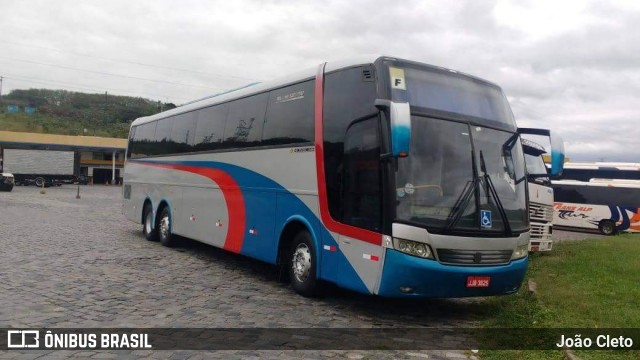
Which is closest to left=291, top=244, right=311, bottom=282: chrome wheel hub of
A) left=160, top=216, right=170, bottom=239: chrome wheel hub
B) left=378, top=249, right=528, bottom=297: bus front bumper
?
left=378, top=249, right=528, bottom=297: bus front bumper

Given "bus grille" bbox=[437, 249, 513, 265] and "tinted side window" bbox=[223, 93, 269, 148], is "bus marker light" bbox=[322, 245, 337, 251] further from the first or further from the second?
"tinted side window" bbox=[223, 93, 269, 148]

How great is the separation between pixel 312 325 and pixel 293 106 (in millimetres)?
3846

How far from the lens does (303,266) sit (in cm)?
889

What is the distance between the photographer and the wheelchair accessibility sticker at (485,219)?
743 cm

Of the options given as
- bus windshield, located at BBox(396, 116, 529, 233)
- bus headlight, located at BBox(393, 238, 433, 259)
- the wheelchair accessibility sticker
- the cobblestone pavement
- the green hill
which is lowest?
the cobblestone pavement

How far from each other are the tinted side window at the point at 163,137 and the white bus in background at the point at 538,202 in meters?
9.05

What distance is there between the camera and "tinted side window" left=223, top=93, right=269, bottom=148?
10586 mm

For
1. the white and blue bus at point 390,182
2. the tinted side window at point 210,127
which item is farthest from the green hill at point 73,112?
the white and blue bus at point 390,182

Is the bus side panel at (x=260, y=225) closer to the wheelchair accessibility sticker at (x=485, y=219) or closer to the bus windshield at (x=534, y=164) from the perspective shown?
the wheelchair accessibility sticker at (x=485, y=219)

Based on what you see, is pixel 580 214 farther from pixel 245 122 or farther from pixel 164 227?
pixel 245 122

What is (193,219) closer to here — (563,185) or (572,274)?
(572,274)

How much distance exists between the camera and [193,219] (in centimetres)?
1327

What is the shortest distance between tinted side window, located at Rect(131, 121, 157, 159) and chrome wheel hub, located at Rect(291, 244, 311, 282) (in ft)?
29.1

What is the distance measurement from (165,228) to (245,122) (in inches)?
205
